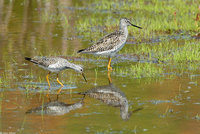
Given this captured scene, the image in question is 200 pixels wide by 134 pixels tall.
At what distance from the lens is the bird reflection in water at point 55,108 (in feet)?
31.0

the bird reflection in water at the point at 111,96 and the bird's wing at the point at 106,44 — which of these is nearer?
the bird reflection in water at the point at 111,96

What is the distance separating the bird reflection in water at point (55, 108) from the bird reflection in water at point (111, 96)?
0.57 meters

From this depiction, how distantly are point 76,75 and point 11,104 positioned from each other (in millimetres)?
3118

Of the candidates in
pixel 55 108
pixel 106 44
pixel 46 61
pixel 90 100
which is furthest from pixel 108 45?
pixel 55 108

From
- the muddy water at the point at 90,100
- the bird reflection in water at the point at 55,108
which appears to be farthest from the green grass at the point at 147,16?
the bird reflection in water at the point at 55,108

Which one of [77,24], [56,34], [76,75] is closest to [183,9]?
[77,24]

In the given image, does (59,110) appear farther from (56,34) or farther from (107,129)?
(56,34)

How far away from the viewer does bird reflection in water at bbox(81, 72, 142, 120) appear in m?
9.71

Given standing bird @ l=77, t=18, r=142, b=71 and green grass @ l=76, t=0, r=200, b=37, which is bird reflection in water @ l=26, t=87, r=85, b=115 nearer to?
standing bird @ l=77, t=18, r=142, b=71

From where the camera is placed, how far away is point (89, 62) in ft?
48.0

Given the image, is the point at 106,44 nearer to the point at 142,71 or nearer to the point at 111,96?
the point at 142,71

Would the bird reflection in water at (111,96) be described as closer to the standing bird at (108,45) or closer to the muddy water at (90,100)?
the muddy water at (90,100)

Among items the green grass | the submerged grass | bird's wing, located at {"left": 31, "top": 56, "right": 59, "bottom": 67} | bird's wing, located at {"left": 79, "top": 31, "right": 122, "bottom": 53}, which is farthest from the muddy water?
the green grass

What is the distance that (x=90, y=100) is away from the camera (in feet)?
34.2
